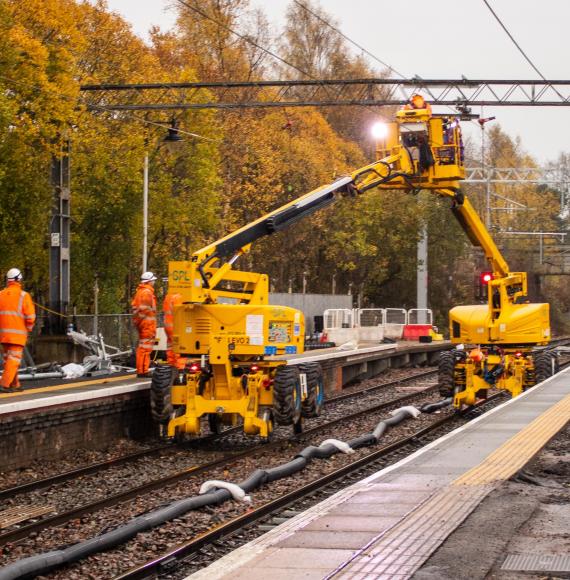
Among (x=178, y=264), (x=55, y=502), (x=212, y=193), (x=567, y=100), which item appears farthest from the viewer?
(x=212, y=193)

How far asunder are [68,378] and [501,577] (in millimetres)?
15590

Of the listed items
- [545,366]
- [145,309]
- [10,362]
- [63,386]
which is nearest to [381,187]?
[145,309]

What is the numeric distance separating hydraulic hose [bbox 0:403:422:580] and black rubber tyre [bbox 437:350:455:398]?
8.57 m

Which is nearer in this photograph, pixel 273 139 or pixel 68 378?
pixel 68 378

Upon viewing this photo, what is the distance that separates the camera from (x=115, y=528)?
477 inches

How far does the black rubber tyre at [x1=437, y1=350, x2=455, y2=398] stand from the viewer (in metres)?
26.4

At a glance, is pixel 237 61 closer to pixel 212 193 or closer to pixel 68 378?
pixel 212 193

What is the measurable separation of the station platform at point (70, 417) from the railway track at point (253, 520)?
427cm

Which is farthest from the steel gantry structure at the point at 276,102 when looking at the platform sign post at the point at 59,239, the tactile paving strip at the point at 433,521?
the tactile paving strip at the point at 433,521

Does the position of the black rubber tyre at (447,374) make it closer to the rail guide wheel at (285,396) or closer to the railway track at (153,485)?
the railway track at (153,485)

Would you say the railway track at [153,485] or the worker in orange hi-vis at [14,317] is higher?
the worker in orange hi-vis at [14,317]

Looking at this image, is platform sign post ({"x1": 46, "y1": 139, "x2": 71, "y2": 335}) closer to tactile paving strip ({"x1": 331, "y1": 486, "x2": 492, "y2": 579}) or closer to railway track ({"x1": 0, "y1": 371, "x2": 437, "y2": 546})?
railway track ({"x1": 0, "y1": 371, "x2": 437, "y2": 546})

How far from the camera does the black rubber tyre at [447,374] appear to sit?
86.5 feet

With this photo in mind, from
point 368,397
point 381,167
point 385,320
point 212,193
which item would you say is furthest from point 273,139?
point 381,167
